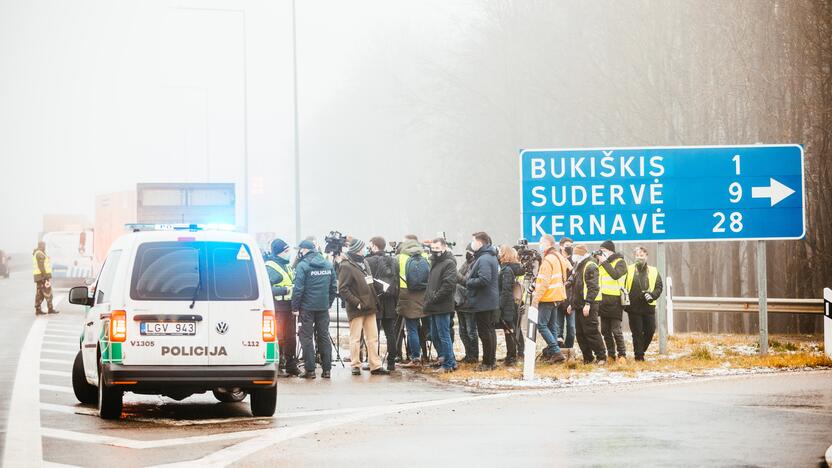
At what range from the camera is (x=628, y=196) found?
2069cm

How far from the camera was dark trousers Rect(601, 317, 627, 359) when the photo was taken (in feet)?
62.8

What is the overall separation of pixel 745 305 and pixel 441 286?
1117 cm

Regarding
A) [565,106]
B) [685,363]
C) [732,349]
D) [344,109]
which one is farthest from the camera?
[344,109]

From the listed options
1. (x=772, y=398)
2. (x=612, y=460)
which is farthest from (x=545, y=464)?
(x=772, y=398)

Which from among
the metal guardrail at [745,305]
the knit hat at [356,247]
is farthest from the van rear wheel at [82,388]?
the metal guardrail at [745,305]

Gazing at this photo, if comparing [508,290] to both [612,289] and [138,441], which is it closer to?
[612,289]

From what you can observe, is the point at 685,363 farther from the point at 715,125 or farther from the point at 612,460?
the point at 715,125

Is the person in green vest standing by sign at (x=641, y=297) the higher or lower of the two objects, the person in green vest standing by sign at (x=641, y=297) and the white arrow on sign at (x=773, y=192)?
the lower

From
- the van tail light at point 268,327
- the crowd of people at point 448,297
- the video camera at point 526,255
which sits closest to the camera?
the van tail light at point 268,327

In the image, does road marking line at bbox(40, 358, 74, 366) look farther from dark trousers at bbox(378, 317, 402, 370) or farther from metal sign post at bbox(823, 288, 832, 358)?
metal sign post at bbox(823, 288, 832, 358)

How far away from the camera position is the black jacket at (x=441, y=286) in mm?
18406

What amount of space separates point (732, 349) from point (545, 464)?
12.9 metres

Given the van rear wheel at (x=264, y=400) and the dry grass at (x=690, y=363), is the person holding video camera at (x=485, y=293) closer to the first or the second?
the dry grass at (x=690, y=363)

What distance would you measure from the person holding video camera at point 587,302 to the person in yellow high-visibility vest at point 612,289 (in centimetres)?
13
